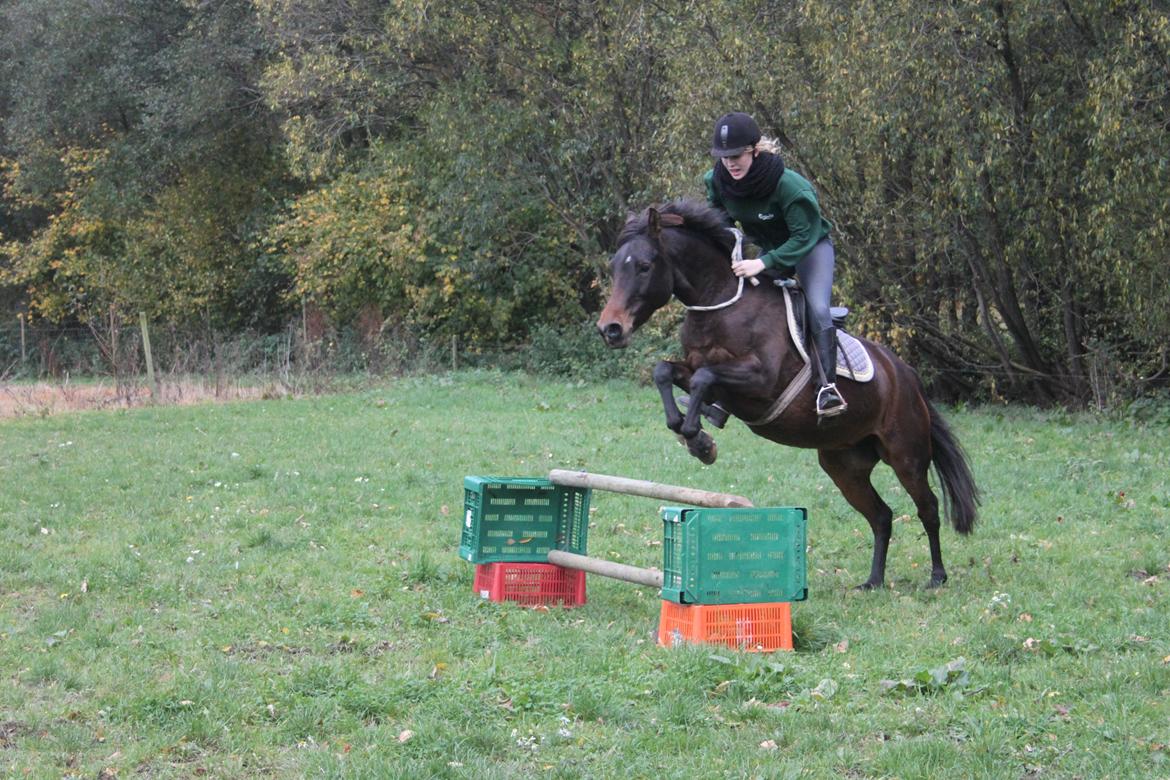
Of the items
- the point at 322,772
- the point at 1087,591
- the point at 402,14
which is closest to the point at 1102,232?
the point at 1087,591

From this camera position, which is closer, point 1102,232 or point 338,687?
point 338,687

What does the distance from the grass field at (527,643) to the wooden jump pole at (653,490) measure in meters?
0.81

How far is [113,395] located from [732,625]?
16853mm

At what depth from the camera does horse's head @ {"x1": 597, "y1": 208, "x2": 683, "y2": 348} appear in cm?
673

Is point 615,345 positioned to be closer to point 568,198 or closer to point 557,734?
point 557,734

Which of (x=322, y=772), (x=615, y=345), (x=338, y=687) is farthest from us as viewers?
(x=615, y=345)

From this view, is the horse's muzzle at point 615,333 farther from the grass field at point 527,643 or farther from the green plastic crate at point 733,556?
the grass field at point 527,643

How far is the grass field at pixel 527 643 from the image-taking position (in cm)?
479

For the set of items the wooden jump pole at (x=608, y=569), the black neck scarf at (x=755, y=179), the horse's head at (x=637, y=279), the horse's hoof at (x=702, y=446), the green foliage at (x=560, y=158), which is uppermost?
the green foliage at (x=560, y=158)

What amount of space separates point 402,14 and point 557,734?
70.7 ft

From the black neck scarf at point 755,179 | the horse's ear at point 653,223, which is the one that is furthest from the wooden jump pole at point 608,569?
the black neck scarf at point 755,179

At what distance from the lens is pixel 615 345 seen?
21.7ft

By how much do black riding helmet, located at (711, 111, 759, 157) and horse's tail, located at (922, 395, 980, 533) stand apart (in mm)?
2630

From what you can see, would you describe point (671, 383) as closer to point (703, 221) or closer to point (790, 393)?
point (790, 393)
